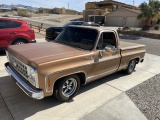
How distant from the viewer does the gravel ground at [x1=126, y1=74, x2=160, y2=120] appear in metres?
3.87

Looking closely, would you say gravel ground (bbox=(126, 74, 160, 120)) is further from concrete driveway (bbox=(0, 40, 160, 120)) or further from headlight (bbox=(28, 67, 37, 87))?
headlight (bbox=(28, 67, 37, 87))

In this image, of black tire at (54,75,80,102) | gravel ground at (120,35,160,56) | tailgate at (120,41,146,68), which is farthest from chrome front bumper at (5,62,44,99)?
gravel ground at (120,35,160,56)

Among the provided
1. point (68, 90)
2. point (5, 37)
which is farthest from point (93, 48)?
point (5, 37)

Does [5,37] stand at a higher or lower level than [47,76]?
higher

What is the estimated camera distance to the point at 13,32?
735 cm

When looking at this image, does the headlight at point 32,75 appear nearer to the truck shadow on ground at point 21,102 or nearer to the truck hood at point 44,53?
the truck hood at point 44,53

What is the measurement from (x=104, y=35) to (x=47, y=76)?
89.3 inches

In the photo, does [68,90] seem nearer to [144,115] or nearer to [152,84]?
[144,115]

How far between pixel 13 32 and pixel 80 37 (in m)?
4.27

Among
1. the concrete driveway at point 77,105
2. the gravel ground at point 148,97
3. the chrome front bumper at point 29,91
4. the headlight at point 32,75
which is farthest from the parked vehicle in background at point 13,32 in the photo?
the gravel ground at point 148,97

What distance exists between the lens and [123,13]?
115ft

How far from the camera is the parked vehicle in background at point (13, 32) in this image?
7.14m

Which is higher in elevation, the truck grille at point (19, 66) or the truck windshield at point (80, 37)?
the truck windshield at point (80, 37)

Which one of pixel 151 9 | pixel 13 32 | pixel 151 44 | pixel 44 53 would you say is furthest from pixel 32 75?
pixel 151 9
